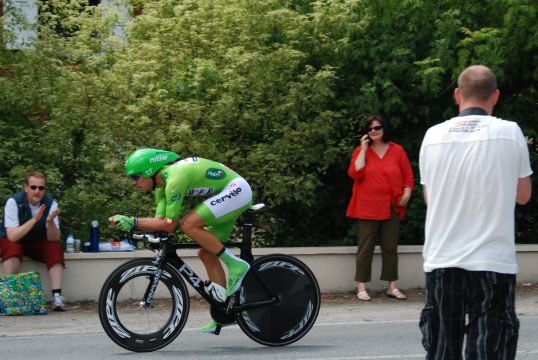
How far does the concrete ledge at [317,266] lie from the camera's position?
38.8ft

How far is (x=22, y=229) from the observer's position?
11250mm

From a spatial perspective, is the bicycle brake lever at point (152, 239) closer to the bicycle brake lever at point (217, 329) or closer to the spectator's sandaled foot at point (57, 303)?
the bicycle brake lever at point (217, 329)

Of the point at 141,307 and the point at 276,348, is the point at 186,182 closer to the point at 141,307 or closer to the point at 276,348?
the point at 141,307

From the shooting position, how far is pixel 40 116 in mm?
13000

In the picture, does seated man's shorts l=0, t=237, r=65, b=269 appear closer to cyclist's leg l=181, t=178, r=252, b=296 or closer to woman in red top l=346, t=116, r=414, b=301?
cyclist's leg l=181, t=178, r=252, b=296

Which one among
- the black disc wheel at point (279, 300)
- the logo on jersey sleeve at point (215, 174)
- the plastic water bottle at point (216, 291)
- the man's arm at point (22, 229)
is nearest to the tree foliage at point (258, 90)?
the man's arm at point (22, 229)

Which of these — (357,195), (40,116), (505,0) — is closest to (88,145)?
(40,116)

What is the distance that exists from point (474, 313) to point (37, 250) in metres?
7.56

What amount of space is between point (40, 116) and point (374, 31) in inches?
170

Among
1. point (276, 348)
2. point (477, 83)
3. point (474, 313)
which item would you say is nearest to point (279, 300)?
point (276, 348)

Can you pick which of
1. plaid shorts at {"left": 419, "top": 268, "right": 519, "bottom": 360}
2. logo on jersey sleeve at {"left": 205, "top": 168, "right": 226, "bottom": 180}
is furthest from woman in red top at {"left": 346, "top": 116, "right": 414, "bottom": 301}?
plaid shorts at {"left": 419, "top": 268, "right": 519, "bottom": 360}

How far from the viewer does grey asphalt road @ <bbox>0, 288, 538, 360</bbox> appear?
8609 millimetres

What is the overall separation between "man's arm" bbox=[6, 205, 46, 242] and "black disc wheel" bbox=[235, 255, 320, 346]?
326 cm

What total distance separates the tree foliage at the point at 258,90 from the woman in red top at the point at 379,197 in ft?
3.85
